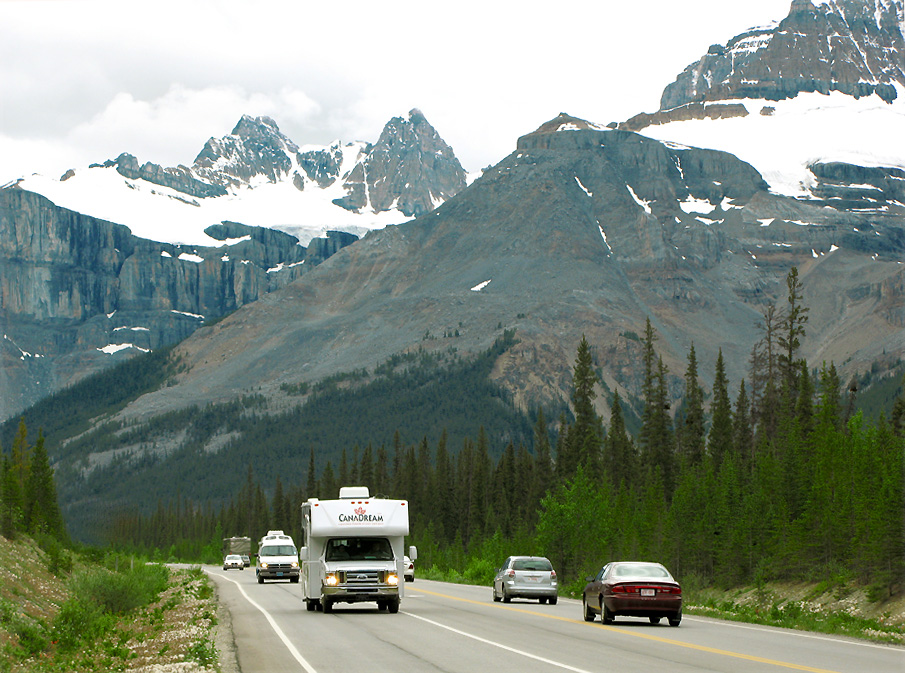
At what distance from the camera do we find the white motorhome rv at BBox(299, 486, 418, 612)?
108 ft

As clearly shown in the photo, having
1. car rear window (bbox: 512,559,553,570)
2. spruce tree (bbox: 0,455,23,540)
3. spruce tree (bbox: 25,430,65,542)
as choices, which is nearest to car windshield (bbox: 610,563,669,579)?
car rear window (bbox: 512,559,553,570)

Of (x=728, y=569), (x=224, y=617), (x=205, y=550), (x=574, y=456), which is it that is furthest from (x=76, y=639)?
(x=205, y=550)

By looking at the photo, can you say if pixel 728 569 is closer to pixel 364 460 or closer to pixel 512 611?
pixel 512 611

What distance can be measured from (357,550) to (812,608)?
2278cm

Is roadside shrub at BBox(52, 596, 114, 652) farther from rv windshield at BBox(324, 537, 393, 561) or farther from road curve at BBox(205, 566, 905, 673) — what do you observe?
rv windshield at BBox(324, 537, 393, 561)

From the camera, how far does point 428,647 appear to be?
23.0 m

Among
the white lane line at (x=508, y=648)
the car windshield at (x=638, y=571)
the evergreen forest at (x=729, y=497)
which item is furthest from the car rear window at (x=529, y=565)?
the car windshield at (x=638, y=571)

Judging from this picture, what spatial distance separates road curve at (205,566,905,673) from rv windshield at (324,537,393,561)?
1.72 metres

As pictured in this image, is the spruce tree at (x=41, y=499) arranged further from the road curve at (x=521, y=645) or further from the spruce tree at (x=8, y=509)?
the road curve at (x=521, y=645)

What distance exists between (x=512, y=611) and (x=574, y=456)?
7951cm

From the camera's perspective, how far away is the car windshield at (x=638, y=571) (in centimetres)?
2989

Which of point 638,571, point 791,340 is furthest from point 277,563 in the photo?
point 791,340

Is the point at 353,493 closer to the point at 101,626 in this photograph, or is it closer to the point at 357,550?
the point at 357,550

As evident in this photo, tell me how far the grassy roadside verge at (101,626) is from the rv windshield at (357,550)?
4039 mm
